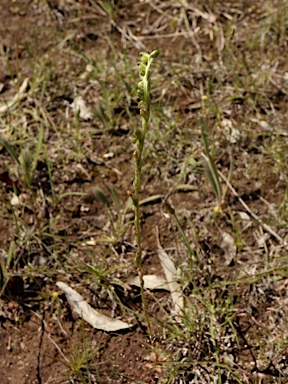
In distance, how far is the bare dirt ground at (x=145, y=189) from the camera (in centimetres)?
221

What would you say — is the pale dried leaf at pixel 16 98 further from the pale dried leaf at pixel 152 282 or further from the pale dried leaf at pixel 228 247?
the pale dried leaf at pixel 228 247

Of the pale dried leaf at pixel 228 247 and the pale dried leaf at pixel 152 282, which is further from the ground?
the pale dried leaf at pixel 228 247

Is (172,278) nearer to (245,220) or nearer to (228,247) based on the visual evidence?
(228,247)

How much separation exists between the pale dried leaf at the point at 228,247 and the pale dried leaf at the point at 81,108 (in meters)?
0.97

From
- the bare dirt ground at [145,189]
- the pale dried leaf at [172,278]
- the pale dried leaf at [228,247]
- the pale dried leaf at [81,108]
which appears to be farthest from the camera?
the pale dried leaf at [81,108]

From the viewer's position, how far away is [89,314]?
7.61ft

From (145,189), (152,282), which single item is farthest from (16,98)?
(152,282)

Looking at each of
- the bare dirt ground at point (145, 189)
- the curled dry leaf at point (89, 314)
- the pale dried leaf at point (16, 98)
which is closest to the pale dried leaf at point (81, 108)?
the bare dirt ground at point (145, 189)

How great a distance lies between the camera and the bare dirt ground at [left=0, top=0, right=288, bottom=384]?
7.27ft

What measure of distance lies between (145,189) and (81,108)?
63 centimetres

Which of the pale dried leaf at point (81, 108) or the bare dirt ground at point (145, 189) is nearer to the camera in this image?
the bare dirt ground at point (145, 189)

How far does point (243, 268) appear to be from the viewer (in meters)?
2.41

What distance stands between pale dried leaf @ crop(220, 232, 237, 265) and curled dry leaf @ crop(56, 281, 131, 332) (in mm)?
508

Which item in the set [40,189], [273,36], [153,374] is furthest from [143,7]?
[153,374]
